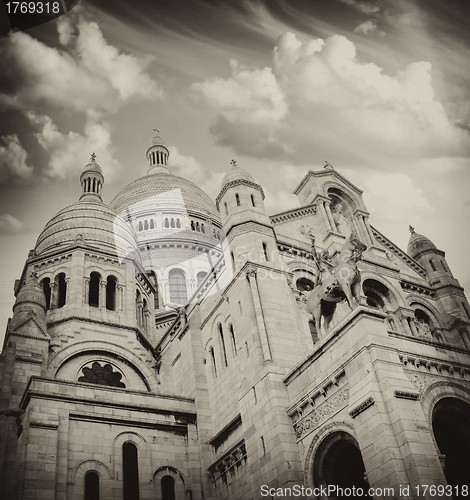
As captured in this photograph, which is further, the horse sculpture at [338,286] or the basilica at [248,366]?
the horse sculpture at [338,286]

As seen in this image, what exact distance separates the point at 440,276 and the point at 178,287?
2299 cm

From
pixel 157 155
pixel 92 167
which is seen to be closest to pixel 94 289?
pixel 92 167

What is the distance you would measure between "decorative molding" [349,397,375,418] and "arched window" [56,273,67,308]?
20.4 meters

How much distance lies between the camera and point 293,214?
31.9 meters

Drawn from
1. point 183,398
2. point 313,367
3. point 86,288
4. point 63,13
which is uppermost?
point 63,13

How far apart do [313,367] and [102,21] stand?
1678 cm

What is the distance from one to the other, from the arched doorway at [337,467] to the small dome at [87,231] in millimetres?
20675

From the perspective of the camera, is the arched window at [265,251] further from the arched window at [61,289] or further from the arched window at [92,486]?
the arched window at [61,289]

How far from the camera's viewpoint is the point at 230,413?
2472 centimetres

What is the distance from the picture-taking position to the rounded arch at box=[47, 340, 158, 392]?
28.8 metres

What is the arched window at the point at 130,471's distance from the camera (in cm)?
2291

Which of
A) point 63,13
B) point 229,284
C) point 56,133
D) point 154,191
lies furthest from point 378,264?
point 154,191

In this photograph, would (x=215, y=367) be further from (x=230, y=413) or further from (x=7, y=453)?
(x=7, y=453)

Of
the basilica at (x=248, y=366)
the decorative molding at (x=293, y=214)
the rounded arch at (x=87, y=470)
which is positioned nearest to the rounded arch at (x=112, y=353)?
the basilica at (x=248, y=366)
